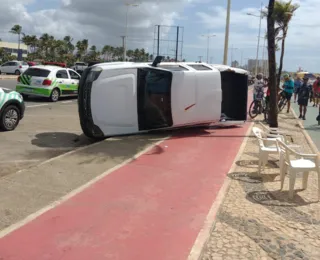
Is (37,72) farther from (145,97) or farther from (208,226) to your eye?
(208,226)

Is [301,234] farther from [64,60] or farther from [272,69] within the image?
[64,60]

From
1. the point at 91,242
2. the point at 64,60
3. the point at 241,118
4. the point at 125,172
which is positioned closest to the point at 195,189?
the point at 125,172

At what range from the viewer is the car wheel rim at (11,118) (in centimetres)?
1050

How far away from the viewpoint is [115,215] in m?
Result: 4.92

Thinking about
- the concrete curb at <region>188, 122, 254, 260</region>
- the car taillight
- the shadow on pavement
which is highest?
the car taillight

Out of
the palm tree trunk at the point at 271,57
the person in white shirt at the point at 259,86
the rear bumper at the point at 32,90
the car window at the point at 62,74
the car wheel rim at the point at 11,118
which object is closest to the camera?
the palm tree trunk at the point at 271,57

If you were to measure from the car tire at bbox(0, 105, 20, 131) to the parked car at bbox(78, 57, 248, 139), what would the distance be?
91.5 inches

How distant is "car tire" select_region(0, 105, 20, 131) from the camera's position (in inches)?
408

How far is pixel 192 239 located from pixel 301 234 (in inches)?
51.7

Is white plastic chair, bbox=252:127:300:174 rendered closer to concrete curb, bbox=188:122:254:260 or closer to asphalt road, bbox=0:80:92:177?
concrete curb, bbox=188:122:254:260

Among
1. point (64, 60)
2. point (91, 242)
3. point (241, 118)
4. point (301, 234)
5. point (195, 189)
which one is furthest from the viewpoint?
point (64, 60)

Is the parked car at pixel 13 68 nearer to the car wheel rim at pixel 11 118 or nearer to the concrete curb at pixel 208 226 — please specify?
the car wheel rim at pixel 11 118

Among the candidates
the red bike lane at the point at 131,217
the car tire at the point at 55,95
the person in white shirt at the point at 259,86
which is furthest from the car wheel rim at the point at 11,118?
the person in white shirt at the point at 259,86

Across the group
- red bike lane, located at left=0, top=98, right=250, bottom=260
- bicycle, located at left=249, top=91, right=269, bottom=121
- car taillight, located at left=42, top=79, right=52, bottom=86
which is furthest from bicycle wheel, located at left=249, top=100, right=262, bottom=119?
car taillight, located at left=42, top=79, right=52, bottom=86
